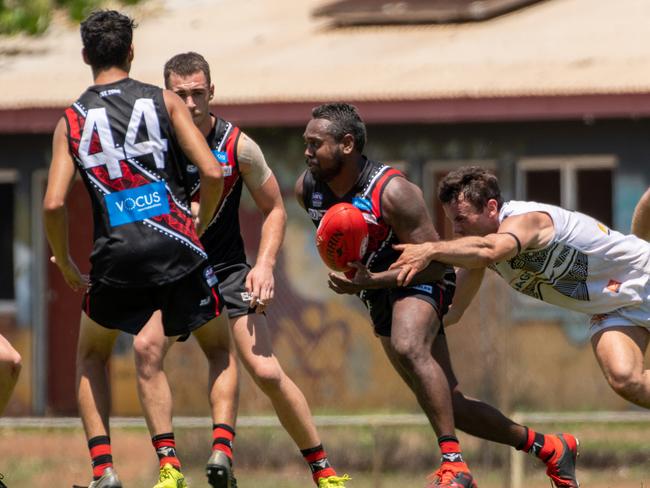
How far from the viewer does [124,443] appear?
42.0 feet

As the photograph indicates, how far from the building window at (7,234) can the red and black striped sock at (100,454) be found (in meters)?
11.7

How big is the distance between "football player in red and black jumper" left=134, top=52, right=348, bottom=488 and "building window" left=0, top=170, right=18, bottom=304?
1106 cm

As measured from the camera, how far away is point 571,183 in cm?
1741

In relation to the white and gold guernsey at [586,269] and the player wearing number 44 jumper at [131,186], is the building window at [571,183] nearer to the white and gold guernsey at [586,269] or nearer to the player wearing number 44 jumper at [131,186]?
the white and gold guernsey at [586,269]

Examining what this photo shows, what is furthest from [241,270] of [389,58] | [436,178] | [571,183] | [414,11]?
[414,11]

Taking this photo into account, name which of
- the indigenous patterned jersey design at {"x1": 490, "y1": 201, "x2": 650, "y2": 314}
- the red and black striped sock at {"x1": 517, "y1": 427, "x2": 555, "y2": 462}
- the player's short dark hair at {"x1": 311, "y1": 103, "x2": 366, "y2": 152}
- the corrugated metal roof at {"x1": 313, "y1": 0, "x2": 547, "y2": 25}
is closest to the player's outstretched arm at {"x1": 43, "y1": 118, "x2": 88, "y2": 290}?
the player's short dark hair at {"x1": 311, "y1": 103, "x2": 366, "y2": 152}

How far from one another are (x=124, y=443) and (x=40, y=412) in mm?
5652

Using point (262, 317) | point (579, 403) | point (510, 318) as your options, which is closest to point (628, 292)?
point (262, 317)

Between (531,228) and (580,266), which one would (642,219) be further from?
(531,228)

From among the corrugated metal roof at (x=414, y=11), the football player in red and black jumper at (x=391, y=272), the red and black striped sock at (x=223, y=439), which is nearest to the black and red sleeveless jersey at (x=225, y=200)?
the football player in red and black jumper at (x=391, y=272)

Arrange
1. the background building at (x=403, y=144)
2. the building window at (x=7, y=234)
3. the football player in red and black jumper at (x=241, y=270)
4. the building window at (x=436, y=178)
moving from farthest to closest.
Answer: the building window at (x=7, y=234)
the building window at (x=436, y=178)
the background building at (x=403, y=144)
the football player in red and black jumper at (x=241, y=270)

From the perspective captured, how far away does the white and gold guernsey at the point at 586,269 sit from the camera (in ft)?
26.6

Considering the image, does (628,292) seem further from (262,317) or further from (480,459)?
(480,459)

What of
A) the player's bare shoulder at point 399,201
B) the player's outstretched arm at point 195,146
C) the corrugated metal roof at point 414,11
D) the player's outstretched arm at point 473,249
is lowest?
the player's outstretched arm at point 473,249
